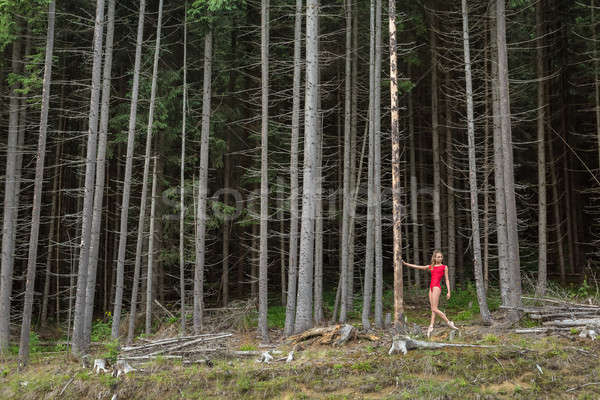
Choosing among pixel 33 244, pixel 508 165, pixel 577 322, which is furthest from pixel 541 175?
pixel 33 244

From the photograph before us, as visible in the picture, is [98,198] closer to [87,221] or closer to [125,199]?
[125,199]

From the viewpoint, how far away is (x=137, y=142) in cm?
1634

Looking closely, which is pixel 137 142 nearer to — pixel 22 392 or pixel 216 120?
pixel 216 120

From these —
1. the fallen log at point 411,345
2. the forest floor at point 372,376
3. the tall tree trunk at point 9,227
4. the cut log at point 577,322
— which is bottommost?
the forest floor at point 372,376

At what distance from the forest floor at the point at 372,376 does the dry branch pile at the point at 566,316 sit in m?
0.31

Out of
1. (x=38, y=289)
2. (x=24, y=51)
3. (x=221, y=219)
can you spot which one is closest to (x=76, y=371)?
(x=221, y=219)

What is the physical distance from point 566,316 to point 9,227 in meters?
15.9

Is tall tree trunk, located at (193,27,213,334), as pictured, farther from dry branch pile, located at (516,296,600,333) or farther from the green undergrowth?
dry branch pile, located at (516,296,600,333)

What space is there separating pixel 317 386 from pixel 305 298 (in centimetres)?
422

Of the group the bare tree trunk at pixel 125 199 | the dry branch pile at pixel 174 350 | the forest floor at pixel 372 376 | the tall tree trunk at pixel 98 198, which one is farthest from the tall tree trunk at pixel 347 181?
the tall tree trunk at pixel 98 198

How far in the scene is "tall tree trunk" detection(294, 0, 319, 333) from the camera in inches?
473

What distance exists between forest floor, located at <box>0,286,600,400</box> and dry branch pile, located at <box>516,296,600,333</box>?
1.03ft

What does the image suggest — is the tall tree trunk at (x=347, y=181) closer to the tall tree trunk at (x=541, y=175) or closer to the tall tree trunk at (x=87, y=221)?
the tall tree trunk at (x=541, y=175)

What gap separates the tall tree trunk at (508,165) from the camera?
Result: 1118 centimetres
